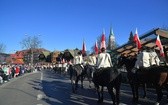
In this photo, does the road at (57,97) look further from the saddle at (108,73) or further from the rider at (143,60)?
the rider at (143,60)

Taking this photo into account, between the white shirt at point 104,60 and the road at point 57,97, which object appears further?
the road at point 57,97

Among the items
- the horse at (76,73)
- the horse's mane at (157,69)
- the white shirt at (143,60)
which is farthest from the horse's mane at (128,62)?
the horse at (76,73)

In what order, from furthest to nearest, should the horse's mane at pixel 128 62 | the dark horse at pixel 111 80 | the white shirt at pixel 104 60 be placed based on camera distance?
1. the horse's mane at pixel 128 62
2. the white shirt at pixel 104 60
3. the dark horse at pixel 111 80

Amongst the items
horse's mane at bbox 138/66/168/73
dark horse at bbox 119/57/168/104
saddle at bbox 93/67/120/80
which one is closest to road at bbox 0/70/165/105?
dark horse at bbox 119/57/168/104

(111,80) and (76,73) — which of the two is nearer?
(111,80)

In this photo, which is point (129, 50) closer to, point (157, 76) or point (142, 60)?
point (142, 60)

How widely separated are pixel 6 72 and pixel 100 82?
21.9m

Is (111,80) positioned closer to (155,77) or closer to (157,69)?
(155,77)

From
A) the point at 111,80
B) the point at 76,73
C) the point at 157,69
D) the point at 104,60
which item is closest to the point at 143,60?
the point at 104,60

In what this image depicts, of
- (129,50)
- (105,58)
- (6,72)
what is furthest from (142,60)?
(6,72)

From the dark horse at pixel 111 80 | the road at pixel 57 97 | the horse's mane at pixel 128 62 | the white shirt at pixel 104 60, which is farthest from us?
the horse's mane at pixel 128 62

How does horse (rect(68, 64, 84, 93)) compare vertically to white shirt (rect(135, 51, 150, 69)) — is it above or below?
below

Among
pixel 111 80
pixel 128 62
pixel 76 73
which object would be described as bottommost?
pixel 111 80

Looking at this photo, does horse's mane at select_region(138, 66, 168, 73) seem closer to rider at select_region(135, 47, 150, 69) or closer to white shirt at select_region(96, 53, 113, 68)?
rider at select_region(135, 47, 150, 69)
